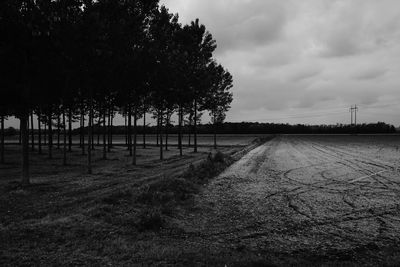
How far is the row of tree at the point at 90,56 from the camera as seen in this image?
13.4 metres

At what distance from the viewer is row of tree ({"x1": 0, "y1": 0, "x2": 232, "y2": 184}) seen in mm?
13445

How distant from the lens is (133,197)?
1164 centimetres

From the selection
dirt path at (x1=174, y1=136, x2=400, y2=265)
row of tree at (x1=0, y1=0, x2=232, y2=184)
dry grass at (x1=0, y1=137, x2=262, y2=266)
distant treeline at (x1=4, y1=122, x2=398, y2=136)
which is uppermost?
row of tree at (x1=0, y1=0, x2=232, y2=184)

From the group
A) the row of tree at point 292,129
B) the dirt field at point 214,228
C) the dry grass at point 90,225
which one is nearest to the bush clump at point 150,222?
the dry grass at point 90,225

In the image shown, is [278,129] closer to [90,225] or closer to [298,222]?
[298,222]

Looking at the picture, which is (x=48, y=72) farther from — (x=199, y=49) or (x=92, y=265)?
(x=199, y=49)

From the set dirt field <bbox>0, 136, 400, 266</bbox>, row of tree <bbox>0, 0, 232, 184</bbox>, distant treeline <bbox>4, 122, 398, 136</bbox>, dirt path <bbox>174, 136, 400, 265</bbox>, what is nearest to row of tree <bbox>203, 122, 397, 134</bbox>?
distant treeline <bbox>4, 122, 398, 136</bbox>

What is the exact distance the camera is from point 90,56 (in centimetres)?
1773

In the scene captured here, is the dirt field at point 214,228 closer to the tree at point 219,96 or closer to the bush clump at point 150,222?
the bush clump at point 150,222

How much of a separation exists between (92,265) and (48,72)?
11.4 metres

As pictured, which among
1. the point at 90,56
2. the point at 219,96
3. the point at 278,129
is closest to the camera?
the point at 90,56

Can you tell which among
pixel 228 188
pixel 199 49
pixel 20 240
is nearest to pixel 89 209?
pixel 20 240

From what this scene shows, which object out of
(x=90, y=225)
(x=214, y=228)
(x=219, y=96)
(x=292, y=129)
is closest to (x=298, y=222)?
(x=214, y=228)

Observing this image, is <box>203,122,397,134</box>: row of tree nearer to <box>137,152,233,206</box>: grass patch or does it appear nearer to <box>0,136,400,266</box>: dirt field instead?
<box>137,152,233,206</box>: grass patch
